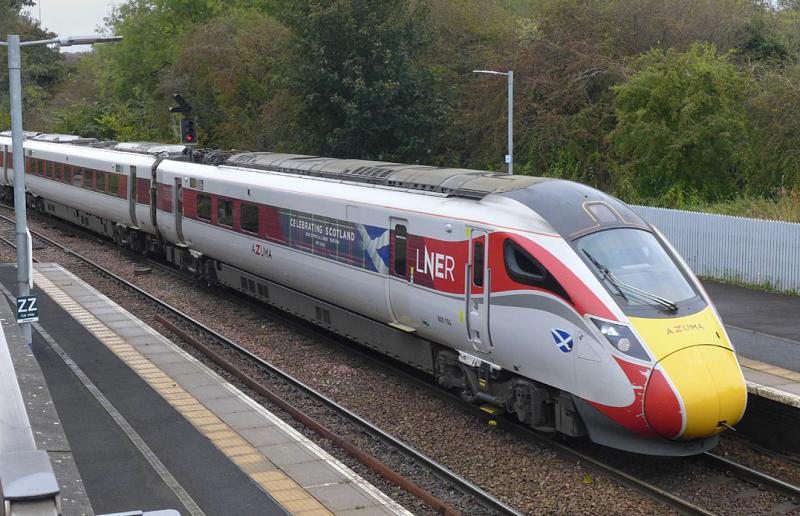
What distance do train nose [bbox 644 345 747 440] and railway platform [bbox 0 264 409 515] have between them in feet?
9.80

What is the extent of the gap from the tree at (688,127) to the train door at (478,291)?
52.4ft

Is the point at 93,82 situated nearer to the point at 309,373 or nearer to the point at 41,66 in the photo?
the point at 41,66

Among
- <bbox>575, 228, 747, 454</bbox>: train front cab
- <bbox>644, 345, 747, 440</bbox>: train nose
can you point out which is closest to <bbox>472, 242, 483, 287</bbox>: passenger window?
<bbox>575, 228, 747, 454</bbox>: train front cab

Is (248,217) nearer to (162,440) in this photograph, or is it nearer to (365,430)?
(365,430)

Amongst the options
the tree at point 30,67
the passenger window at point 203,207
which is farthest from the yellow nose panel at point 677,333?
the tree at point 30,67

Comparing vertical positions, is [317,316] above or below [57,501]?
below

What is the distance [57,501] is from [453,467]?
284 inches

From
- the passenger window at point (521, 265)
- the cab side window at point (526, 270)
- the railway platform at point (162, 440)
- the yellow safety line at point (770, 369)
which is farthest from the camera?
the yellow safety line at point (770, 369)

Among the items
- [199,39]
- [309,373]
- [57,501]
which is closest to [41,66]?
[199,39]

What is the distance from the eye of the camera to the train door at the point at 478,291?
39.4 feet

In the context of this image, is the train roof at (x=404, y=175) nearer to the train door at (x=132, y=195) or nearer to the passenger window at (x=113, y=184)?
the train door at (x=132, y=195)

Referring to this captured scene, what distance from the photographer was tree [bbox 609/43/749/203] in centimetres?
2684

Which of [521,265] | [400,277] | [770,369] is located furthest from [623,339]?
[770,369]

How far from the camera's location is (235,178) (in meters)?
19.9
